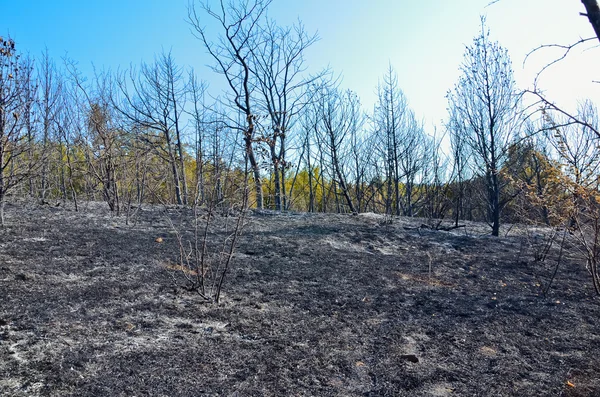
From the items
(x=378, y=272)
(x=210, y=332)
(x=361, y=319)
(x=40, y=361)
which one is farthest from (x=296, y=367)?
(x=378, y=272)

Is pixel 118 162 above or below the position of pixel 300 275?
above

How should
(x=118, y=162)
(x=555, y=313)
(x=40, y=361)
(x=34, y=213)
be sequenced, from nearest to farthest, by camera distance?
(x=40, y=361)
(x=555, y=313)
(x=34, y=213)
(x=118, y=162)

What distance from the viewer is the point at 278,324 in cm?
310

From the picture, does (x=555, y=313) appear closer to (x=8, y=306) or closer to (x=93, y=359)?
(x=93, y=359)

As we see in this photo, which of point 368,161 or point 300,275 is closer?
point 300,275

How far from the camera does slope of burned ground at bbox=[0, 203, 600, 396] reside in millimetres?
2246

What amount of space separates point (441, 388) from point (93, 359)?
1941mm

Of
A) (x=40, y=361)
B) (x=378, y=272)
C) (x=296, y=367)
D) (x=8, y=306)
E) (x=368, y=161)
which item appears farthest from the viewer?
(x=368, y=161)

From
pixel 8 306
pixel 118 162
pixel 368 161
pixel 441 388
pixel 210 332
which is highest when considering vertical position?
pixel 368 161

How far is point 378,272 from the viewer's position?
4.89 m

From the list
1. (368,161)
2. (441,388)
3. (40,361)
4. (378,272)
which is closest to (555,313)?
(378,272)

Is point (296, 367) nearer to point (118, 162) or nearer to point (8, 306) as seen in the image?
point (8, 306)

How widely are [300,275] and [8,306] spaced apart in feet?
8.52

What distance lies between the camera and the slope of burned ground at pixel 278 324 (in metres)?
2.25
